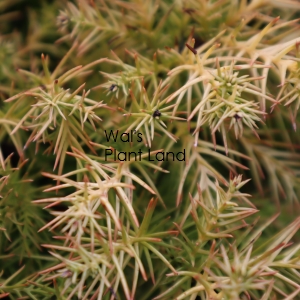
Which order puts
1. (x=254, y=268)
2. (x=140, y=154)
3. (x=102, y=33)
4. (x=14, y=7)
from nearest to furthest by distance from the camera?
(x=254, y=268) → (x=140, y=154) → (x=102, y=33) → (x=14, y=7)

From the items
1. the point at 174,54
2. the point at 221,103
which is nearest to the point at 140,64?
the point at 174,54

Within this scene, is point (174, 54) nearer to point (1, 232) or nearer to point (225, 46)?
point (225, 46)

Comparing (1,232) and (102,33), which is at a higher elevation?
(102,33)

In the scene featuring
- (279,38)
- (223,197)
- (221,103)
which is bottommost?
(223,197)

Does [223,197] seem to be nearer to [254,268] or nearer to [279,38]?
[254,268]

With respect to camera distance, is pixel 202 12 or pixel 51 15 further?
pixel 51 15

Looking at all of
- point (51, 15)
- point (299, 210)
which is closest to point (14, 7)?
point (51, 15)

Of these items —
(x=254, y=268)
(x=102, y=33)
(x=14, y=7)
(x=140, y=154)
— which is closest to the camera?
(x=254, y=268)
